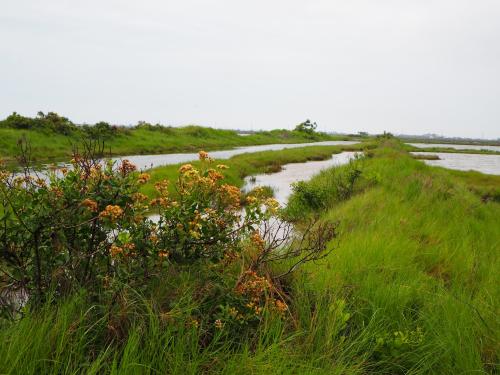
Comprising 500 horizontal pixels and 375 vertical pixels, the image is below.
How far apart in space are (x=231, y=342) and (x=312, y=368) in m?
0.68

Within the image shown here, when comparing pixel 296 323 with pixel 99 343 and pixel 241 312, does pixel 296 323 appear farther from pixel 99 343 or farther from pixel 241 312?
pixel 99 343

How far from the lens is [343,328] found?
3.45 meters

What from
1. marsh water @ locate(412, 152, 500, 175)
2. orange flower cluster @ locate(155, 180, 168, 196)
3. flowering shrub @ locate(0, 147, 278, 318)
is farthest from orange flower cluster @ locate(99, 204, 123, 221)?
marsh water @ locate(412, 152, 500, 175)

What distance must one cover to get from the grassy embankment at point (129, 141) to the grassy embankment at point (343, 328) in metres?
5.52

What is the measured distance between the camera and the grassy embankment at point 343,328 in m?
2.59

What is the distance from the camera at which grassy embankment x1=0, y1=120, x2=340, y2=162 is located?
88.4 ft

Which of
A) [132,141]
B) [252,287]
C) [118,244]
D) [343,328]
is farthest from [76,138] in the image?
[343,328]

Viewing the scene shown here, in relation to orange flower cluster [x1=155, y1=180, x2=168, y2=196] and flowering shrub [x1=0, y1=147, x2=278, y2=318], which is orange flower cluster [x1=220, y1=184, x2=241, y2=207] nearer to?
flowering shrub [x1=0, y1=147, x2=278, y2=318]

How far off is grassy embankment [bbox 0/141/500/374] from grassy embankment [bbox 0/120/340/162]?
5.52m

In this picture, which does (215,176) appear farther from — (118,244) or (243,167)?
(243,167)

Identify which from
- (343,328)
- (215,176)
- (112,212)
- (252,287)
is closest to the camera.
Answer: (112,212)

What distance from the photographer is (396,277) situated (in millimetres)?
4785

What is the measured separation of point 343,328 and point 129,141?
128ft

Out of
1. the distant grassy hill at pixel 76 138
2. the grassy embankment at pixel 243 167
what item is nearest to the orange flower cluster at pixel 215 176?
the grassy embankment at pixel 243 167
